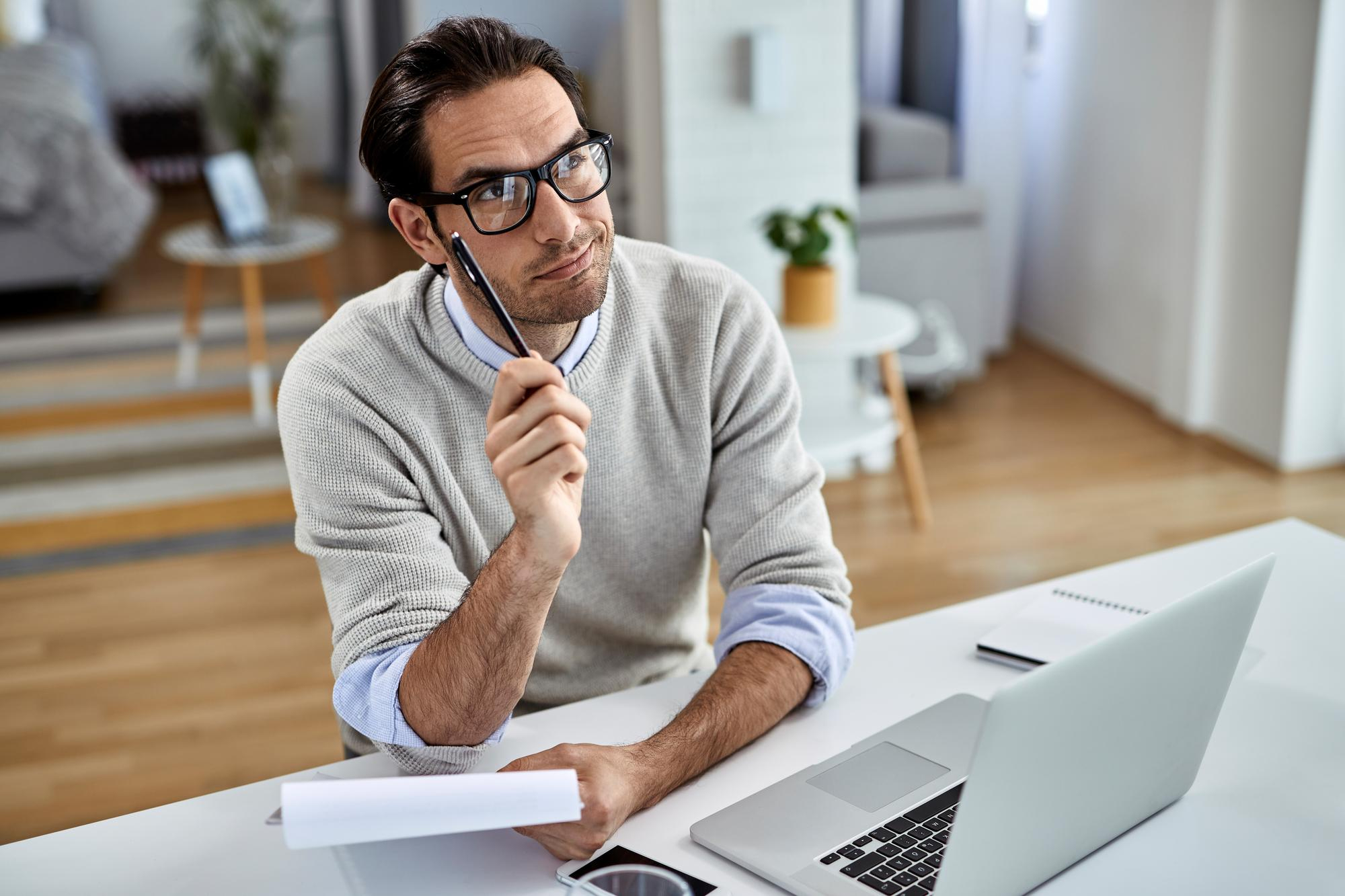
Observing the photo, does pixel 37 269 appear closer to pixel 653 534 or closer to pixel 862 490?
pixel 862 490

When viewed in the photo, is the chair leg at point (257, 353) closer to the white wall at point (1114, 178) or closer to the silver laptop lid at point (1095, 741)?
the white wall at point (1114, 178)

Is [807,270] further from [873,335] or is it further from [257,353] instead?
[257,353]

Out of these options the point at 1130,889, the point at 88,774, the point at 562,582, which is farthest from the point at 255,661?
the point at 1130,889

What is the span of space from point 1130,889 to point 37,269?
488cm

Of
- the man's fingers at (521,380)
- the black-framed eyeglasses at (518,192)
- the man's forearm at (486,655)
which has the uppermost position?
the black-framed eyeglasses at (518,192)

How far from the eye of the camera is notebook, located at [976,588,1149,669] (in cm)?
118

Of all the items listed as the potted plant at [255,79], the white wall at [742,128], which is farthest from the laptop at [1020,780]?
the potted plant at [255,79]

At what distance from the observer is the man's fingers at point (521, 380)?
96 cm

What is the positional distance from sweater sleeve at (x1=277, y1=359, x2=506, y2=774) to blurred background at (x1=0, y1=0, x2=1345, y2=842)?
1157mm

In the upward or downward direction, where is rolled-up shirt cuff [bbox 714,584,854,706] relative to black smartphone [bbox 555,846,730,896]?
upward

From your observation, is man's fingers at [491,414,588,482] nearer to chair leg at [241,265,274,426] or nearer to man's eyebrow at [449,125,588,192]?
man's eyebrow at [449,125,588,192]

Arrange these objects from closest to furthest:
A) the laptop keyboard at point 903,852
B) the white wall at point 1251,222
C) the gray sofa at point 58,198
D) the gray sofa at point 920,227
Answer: the laptop keyboard at point 903,852, the white wall at point 1251,222, the gray sofa at point 920,227, the gray sofa at point 58,198

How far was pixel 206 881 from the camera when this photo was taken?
36.1 inches

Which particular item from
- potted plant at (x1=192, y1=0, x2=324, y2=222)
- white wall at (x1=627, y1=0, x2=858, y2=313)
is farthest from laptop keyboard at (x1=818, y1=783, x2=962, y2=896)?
potted plant at (x1=192, y1=0, x2=324, y2=222)
